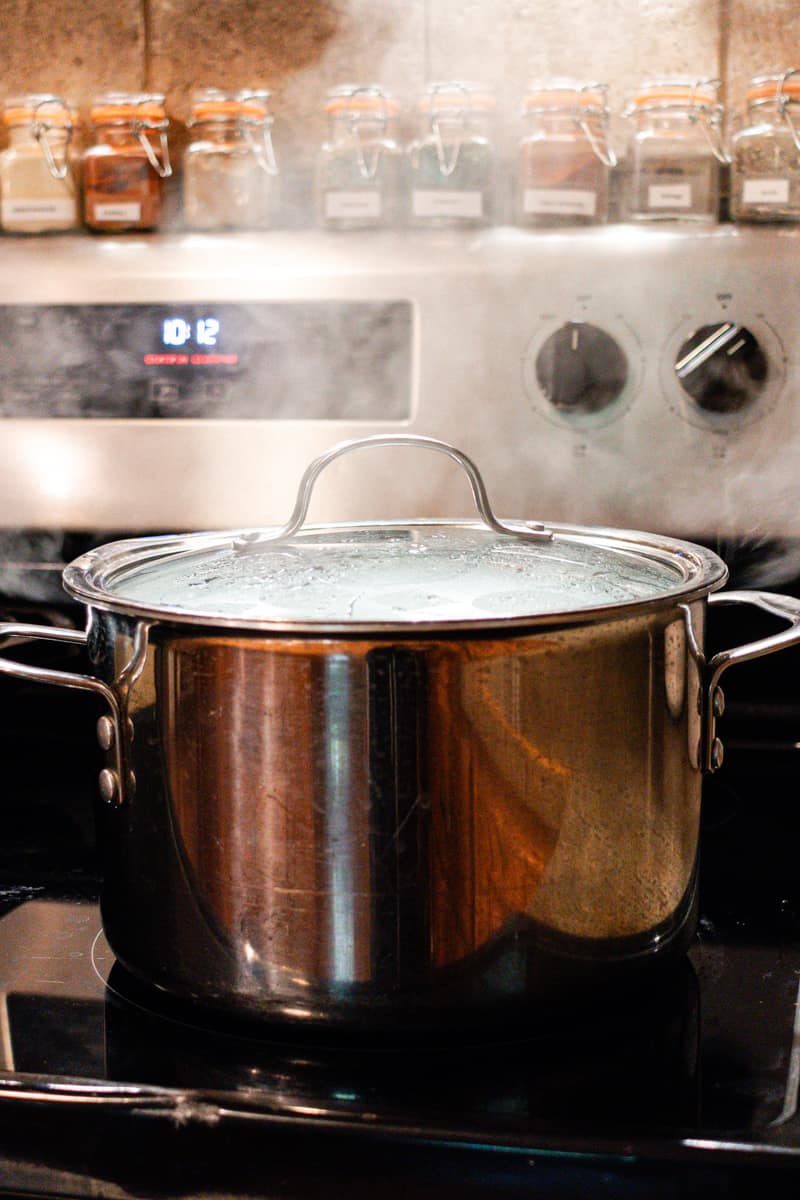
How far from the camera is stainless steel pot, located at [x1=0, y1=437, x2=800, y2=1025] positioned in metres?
0.52

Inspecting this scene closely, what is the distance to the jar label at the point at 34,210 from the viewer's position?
41.9 inches

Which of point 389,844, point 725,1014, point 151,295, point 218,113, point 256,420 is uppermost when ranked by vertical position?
point 218,113

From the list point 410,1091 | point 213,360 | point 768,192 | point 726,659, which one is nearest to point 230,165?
point 213,360

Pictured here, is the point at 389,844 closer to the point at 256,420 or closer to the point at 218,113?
the point at 256,420

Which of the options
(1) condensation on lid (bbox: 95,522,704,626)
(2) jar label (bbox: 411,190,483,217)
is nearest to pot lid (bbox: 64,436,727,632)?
(1) condensation on lid (bbox: 95,522,704,626)

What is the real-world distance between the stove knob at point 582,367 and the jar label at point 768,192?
0.18m

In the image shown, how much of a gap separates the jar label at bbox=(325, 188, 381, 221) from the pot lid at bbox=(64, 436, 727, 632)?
1.14ft

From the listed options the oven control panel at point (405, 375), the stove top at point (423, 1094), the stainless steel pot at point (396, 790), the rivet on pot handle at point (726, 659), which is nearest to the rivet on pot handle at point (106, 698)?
the stainless steel pot at point (396, 790)

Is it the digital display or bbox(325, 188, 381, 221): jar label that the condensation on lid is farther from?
bbox(325, 188, 381, 221): jar label

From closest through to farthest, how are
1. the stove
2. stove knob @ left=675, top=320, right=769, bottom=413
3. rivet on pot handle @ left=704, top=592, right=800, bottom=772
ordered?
the stove
rivet on pot handle @ left=704, top=592, right=800, bottom=772
stove knob @ left=675, top=320, right=769, bottom=413

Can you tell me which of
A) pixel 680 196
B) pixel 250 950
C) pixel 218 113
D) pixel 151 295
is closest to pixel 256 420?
pixel 151 295

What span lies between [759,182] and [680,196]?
0.06m

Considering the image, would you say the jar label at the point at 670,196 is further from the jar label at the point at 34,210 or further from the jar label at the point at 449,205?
the jar label at the point at 34,210

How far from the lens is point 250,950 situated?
1.80 feet
